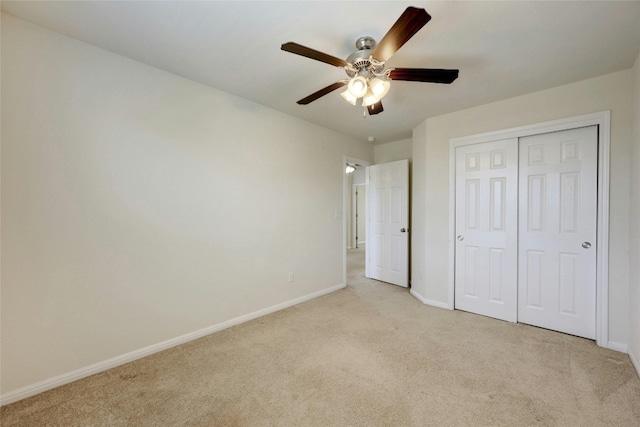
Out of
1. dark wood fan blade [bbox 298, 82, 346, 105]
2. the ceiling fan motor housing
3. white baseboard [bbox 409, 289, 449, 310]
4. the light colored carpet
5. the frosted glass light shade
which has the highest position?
the ceiling fan motor housing

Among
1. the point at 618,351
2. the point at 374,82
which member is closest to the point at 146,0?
the point at 374,82

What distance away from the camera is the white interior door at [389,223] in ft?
13.6

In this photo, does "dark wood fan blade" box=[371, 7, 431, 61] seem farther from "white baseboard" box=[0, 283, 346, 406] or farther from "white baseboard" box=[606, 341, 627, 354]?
"white baseboard" box=[606, 341, 627, 354]

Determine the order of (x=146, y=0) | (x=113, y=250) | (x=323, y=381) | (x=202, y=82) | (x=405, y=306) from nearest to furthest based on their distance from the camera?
(x=146, y=0), (x=323, y=381), (x=113, y=250), (x=202, y=82), (x=405, y=306)

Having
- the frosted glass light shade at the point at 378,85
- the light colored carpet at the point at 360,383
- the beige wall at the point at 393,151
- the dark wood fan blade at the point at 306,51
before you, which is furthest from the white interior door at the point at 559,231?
the dark wood fan blade at the point at 306,51

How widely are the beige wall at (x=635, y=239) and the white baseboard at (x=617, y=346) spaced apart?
0.37 ft

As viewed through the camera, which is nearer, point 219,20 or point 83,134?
point 219,20

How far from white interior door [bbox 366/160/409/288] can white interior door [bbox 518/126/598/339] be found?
5.15 feet

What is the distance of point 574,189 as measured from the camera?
2.54 metres

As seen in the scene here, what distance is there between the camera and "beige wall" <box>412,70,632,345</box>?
2281mm

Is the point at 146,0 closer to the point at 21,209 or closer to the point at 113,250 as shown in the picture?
the point at 21,209

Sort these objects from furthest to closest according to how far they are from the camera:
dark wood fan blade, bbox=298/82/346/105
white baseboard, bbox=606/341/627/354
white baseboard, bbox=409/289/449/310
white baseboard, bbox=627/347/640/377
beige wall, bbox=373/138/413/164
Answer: beige wall, bbox=373/138/413/164 < white baseboard, bbox=409/289/449/310 < white baseboard, bbox=606/341/627/354 < white baseboard, bbox=627/347/640/377 < dark wood fan blade, bbox=298/82/346/105

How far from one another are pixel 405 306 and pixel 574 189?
84.6 inches

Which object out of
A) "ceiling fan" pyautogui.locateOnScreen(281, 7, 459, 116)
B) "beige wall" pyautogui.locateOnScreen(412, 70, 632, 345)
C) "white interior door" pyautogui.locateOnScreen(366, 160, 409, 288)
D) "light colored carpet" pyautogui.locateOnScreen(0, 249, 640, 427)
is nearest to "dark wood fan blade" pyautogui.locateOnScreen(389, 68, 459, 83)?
"ceiling fan" pyautogui.locateOnScreen(281, 7, 459, 116)
